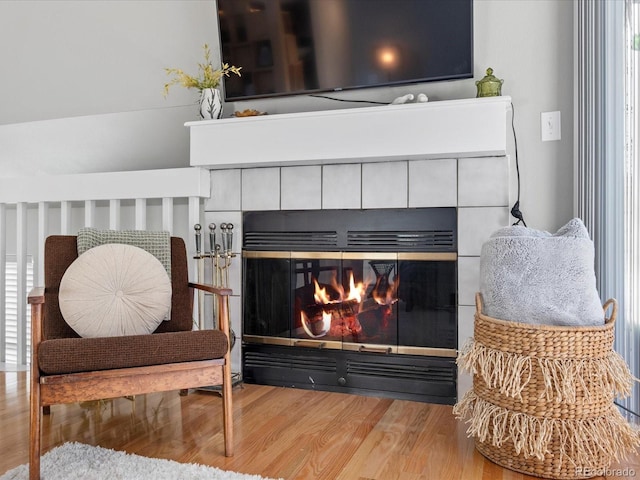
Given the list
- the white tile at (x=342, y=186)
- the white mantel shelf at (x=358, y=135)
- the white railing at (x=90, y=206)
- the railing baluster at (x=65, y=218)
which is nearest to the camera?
the white mantel shelf at (x=358, y=135)

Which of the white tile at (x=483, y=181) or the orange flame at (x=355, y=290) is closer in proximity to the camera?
the white tile at (x=483, y=181)

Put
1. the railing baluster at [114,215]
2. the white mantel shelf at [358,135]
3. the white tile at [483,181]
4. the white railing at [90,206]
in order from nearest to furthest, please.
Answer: the white mantel shelf at [358,135] → the white tile at [483,181] → the white railing at [90,206] → the railing baluster at [114,215]

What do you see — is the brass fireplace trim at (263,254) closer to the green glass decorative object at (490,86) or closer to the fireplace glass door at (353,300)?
the fireplace glass door at (353,300)

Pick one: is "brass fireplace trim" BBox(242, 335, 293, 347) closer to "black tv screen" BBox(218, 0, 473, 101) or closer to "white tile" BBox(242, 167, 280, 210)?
"white tile" BBox(242, 167, 280, 210)

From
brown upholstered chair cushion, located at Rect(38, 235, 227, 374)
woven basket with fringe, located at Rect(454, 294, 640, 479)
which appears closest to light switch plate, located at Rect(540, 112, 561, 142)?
woven basket with fringe, located at Rect(454, 294, 640, 479)

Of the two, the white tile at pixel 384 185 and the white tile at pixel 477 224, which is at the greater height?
the white tile at pixel 384 185

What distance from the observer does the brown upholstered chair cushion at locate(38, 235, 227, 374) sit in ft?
5.53

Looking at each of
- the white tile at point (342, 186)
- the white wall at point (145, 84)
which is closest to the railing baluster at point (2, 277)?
the white wall at point (145, 84)

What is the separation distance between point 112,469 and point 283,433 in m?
0.64

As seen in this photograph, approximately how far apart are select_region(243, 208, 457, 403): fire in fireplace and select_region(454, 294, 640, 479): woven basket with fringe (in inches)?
29.9

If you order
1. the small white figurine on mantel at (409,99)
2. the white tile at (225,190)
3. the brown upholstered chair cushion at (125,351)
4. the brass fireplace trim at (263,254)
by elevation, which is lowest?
the brown upholstered chair cushion at (125,351)

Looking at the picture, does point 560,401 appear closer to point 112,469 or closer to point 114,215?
point 112,469

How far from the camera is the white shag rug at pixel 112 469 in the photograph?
1669mm

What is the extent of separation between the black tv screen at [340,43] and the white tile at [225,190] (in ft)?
1.37
